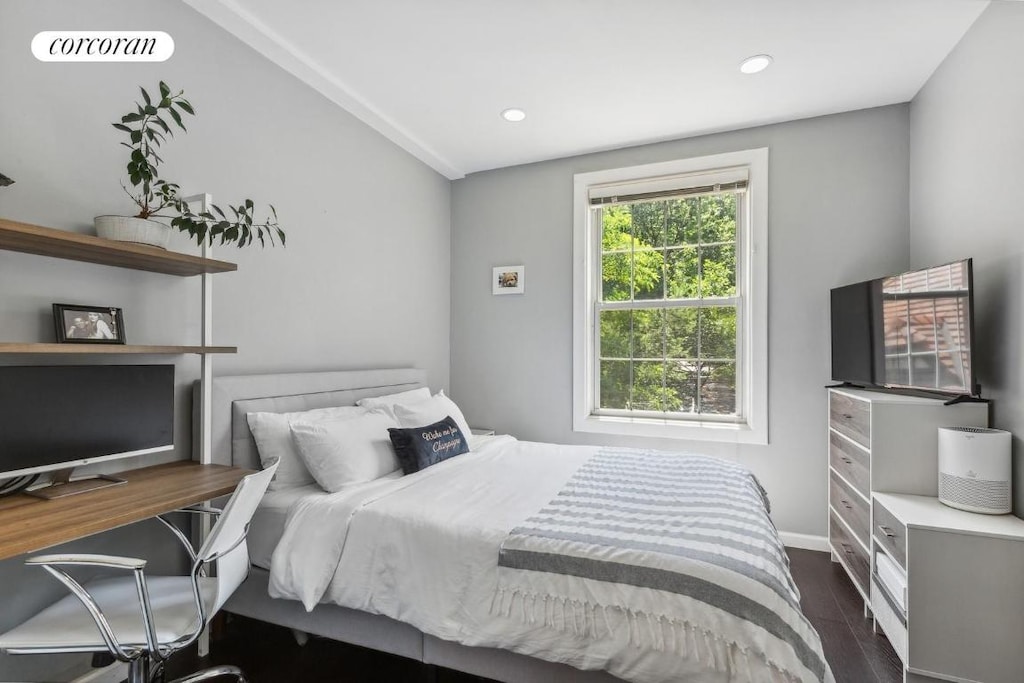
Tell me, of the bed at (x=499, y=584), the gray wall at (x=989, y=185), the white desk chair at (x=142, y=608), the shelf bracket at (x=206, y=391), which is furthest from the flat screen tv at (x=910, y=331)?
the shelf bracket at (x=206, y=391)

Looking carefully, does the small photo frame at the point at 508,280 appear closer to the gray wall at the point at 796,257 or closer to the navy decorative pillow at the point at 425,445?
the gray wall at the point at 796,257

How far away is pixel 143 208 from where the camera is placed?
5.89 feet

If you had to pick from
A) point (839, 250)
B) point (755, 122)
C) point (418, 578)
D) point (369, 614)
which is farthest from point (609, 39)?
point (369, 614)

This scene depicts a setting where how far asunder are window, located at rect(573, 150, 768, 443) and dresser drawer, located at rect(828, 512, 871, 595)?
64 cm

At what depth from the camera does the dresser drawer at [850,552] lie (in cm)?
240

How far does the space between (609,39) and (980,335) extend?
230 centimetres

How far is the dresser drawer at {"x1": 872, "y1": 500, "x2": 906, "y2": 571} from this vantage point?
1.97 m

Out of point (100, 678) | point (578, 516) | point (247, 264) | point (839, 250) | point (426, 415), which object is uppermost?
point (839, 250)

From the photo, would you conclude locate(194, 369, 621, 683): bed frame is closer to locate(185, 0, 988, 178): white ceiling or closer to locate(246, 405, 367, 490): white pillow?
locate(246, 405, 367, 490): white pillow

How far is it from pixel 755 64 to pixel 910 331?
161cm

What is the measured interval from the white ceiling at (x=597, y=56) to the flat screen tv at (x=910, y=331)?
3.94 ft

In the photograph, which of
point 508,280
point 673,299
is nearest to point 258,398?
point 508,280

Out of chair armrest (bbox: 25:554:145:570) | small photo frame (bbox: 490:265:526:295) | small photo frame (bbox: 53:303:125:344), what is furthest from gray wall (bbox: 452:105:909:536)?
chair armrest (bbox: 25:554:145:570)

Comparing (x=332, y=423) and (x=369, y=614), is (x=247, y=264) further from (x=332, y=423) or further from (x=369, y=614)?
(x=369, y=614)
